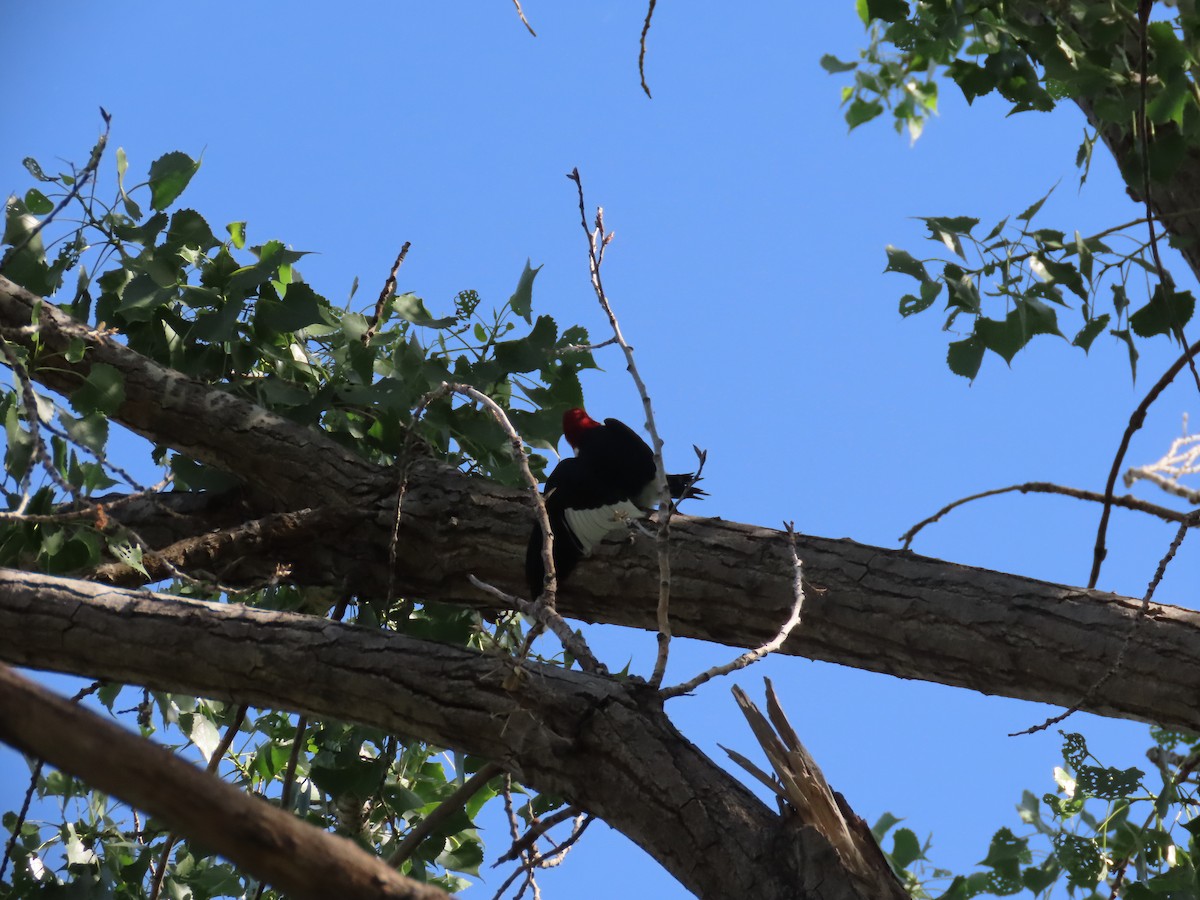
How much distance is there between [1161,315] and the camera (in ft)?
8.05

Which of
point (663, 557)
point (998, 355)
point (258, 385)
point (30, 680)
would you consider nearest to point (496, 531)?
point (258, 385)

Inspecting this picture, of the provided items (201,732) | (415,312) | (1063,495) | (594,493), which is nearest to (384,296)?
(415,312)

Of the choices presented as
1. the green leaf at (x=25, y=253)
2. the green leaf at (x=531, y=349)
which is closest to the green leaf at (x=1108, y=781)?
the green leaf at (x=531, y=349)

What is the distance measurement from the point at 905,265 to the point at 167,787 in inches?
76.1

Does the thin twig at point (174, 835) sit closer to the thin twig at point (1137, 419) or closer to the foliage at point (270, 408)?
the foliage at point (270, 408)

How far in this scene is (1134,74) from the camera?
2.31 meters

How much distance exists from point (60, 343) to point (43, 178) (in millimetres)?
395

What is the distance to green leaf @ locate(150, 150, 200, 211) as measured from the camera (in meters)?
2.68

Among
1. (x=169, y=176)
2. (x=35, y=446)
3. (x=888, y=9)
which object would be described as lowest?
(x=35, y=446)

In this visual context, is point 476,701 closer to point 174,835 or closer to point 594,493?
point 174,835

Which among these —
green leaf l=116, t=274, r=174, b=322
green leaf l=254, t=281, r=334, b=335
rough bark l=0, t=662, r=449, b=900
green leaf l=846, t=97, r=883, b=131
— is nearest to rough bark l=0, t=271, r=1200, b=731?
green leaf l=116, t=274, r=174, b=322

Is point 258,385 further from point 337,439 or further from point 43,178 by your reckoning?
point 43,178

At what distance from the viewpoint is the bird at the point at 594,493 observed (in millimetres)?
2572

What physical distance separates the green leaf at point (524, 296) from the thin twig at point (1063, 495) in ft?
3.50
